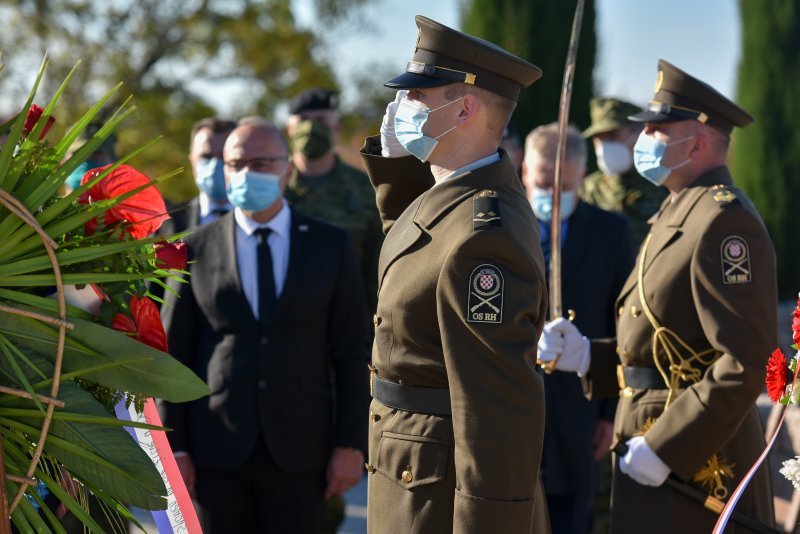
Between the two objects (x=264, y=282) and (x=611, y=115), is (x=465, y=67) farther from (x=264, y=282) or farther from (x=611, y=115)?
(x=611, y=115)

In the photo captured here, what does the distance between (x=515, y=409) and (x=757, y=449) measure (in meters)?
1.48

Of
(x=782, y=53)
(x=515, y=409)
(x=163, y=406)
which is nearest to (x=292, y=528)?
(x=163, y=406)

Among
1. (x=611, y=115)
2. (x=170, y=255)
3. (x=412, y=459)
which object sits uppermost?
(x=611, y=115)

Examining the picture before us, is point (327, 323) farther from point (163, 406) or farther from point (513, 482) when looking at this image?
point (513, 482)

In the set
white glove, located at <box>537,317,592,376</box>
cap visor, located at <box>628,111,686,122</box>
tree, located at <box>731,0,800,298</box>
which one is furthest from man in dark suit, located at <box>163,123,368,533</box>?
tree, located at <box>731,0,800,298</box>

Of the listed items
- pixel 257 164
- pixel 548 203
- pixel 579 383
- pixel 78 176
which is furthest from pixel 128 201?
pixel 548 203

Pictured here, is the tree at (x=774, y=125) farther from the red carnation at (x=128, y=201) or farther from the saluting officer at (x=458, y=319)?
the red carnation at (x=128, y=201)

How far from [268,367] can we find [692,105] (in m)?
1.85

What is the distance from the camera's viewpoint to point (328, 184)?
23.9 ft

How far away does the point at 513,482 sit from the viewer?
2.75 m

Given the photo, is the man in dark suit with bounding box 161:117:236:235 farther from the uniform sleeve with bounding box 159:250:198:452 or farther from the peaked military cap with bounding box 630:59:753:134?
the peaked military cap with bounding box 630:59:753:134

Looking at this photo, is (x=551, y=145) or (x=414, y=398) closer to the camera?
(x=414, y=398)

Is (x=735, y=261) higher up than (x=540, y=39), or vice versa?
(x=540, y=39)

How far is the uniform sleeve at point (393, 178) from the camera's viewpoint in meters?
3.60
